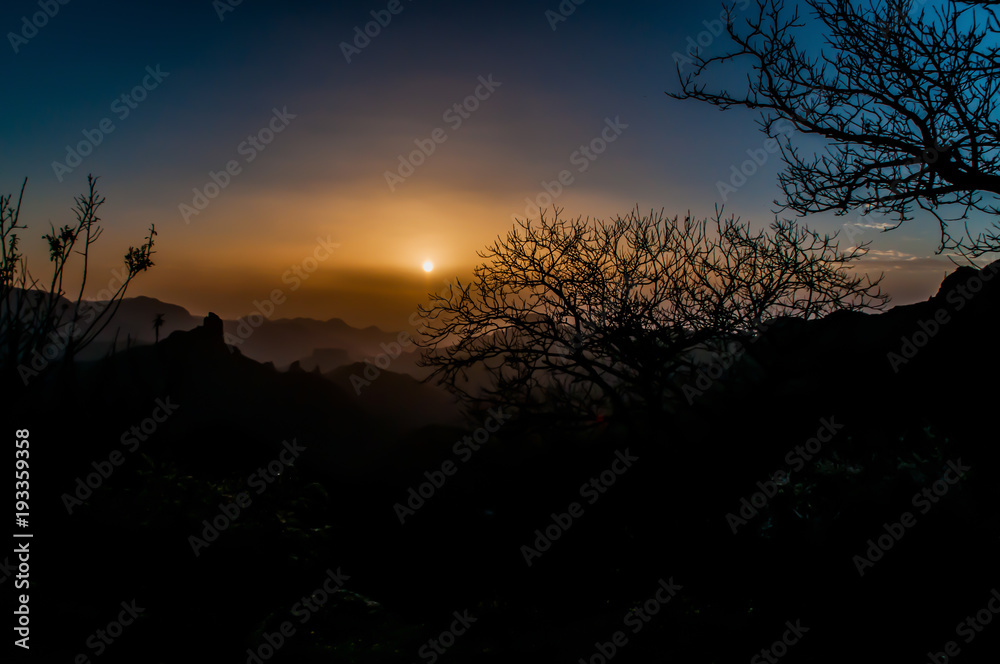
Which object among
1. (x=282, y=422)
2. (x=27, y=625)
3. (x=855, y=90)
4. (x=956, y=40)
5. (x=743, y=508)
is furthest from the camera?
(x=282, y=422)

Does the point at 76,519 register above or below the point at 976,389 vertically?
above

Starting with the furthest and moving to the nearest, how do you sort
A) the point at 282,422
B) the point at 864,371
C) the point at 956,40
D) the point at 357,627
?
the point at 282,422
the point at 864,371
the point at 956,40
the point at 357,627

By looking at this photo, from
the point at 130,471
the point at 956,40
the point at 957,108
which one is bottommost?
the point at 130,471

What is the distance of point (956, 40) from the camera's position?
7.75 metres

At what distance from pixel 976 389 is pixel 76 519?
1738 cm

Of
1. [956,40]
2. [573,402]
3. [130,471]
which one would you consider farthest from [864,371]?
[130,471]

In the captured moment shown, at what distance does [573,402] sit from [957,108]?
9236mm

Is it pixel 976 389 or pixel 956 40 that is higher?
pixel 956 40

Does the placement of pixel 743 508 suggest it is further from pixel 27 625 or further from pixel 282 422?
pixel 282 422

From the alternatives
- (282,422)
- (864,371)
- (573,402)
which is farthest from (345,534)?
(282,422)

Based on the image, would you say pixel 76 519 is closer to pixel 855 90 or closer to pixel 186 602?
pixel 186 602

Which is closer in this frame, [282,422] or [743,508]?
[743,508]

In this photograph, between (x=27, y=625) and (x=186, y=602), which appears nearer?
(x=27, y=625)

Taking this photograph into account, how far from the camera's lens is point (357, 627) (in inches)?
261
